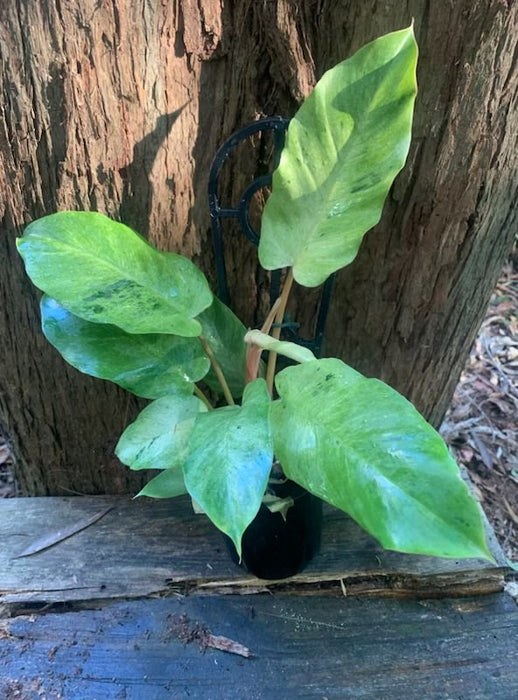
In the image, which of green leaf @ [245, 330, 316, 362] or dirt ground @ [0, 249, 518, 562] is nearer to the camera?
green leaf @ [245, 330, 316, 362]

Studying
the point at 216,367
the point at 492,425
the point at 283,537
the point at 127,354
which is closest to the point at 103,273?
the point at 127,354

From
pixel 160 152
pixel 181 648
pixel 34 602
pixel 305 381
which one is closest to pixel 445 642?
pixel 181 648

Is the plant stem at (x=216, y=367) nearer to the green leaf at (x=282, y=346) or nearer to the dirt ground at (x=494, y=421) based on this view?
the green leaf at (x=282, y=346)

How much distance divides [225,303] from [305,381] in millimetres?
347

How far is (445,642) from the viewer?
110 centimetres

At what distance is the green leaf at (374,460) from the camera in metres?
0.60

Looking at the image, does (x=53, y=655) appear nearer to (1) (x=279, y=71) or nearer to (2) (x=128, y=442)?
(2) (x=128, y=442)

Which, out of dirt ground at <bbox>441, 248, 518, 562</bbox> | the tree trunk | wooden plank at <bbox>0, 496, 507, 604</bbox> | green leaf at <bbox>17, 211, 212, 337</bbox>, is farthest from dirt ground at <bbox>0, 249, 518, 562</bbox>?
green leaf at <bbox>17, 211, 212, 337</bbox>

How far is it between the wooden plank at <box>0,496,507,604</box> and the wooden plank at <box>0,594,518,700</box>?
0.03 meters

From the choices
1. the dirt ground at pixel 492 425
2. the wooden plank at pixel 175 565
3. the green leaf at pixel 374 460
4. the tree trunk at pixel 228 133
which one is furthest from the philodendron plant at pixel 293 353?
the dirt ground at pixel 492 425

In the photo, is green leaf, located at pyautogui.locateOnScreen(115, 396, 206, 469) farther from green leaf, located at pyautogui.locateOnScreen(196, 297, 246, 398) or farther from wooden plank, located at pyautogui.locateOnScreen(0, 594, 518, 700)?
wooden plank, located at pyautogui.locateOnScreen(0, 594, 518, 700)

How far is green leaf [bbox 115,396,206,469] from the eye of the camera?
2.90ft

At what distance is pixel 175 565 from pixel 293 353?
0.61 meters

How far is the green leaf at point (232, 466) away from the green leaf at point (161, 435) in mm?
86
